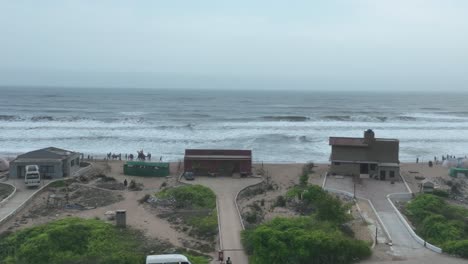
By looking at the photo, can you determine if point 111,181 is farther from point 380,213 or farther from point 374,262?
point 374,262

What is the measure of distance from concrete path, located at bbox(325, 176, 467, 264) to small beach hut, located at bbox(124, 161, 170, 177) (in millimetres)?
10750

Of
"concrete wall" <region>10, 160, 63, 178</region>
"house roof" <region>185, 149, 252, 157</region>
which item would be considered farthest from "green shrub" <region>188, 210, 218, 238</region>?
"concrete wall" <region>10, 160, 63, 178</region>

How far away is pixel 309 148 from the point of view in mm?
47781

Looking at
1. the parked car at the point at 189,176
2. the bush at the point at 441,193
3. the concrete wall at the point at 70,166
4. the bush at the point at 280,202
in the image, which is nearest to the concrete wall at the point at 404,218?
the bush at the point at 441,193

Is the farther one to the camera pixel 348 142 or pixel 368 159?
pixel 348 142

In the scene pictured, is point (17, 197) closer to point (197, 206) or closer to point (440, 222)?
point (197, 206)

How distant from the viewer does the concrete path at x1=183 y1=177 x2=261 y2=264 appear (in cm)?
1747

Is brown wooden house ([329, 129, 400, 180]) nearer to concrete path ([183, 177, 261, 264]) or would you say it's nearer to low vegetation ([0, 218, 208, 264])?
concrete path ([183, 177, 261, 264])

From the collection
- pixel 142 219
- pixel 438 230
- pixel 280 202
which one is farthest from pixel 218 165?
pixel 438 230

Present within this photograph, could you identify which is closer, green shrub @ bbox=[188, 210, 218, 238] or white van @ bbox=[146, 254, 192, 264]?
white van @ bbox=[146, 254, 192, 264]

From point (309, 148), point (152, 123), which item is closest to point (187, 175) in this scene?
point (309, 148)

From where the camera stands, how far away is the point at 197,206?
78.2 ft

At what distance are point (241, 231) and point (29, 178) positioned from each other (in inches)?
556

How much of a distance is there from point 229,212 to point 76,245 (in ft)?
24.4
